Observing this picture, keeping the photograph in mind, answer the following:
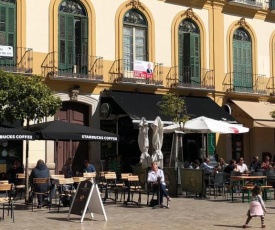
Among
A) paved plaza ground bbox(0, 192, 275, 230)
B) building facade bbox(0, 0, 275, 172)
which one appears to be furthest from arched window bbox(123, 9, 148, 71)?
paved plaza ground bbox(0, 192, 275, 230)

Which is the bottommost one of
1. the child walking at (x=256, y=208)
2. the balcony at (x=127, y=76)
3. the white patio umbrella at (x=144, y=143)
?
the child walking at (x=256, y=208)

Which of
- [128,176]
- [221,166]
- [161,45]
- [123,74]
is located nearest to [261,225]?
[128,176]

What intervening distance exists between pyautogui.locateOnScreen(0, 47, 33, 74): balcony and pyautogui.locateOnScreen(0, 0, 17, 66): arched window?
0.48ft

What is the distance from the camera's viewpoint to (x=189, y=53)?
25.0 meters

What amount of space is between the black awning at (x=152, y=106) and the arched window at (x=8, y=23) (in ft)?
14.2

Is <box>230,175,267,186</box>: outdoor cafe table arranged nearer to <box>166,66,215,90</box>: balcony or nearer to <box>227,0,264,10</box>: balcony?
<box>166,66,215,90</box>: balcony

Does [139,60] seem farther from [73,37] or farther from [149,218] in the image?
[149,218]

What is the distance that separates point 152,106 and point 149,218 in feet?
32.2

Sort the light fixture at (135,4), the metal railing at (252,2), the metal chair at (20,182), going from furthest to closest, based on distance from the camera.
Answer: the metal railing at (252,2) → the light fixture at (135,4) → the metal chair at (20,182)

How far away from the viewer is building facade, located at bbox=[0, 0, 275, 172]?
68.8 feet

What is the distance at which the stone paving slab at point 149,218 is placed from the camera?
11930 mm

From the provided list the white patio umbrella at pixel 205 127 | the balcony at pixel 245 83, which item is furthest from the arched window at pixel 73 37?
the balcony at pixel 245 83

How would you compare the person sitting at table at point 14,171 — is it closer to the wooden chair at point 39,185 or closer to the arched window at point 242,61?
the wooden chair at point 39,185

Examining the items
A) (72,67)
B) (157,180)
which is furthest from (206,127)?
(72,67)
